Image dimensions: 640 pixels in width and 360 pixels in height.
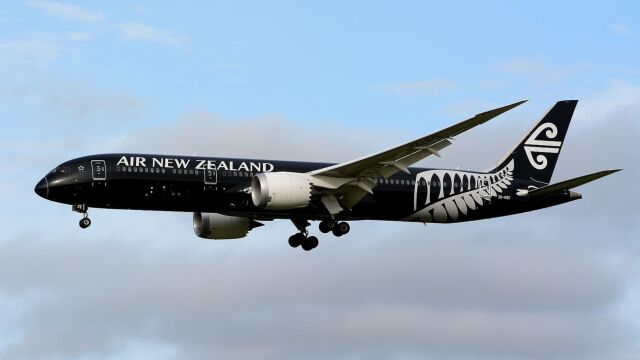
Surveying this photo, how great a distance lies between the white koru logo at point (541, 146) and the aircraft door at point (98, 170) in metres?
22.9

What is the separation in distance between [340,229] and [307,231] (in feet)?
9.61

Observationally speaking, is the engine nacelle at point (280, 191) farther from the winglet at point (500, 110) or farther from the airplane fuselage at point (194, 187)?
the winglet at point (500, 110)

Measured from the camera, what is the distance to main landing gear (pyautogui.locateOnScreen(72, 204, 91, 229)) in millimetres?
63344

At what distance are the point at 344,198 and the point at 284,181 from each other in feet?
13.3

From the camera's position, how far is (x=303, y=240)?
69250 millimetres

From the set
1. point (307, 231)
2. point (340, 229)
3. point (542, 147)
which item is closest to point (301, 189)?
point (340, 229)

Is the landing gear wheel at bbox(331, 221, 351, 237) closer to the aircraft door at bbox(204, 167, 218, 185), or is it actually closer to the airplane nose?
the aircraft door at bbox(204, 167, 218, 185)

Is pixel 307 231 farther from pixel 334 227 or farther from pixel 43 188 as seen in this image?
pixel 43 188

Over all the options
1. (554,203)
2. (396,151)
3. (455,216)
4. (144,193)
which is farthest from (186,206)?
(554,203)

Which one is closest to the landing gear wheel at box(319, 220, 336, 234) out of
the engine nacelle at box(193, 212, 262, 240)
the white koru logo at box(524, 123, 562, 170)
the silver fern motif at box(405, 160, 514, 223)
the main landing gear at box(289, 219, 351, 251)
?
the main landing gear at box(289, 219, 351, 251)

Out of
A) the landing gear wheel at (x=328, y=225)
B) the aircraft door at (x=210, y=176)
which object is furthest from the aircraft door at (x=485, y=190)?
the aircraft door at (x=210, y=176)

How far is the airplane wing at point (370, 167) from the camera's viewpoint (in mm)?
60000

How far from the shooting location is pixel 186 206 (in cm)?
6344

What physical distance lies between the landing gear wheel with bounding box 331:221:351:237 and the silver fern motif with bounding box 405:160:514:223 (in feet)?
11.4
